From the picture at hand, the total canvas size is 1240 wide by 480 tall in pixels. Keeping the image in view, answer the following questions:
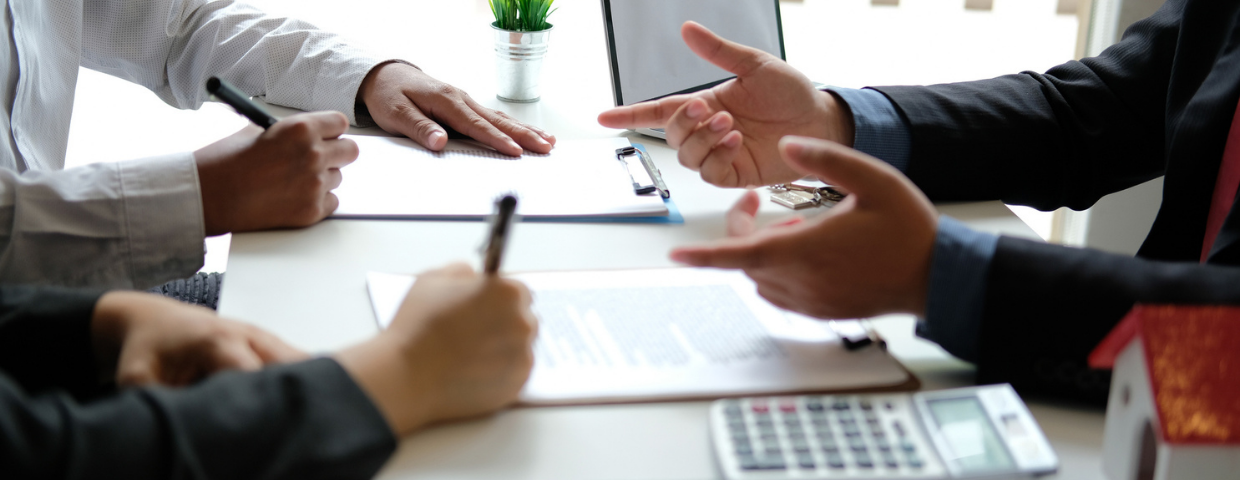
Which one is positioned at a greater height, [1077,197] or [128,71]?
[128,71]

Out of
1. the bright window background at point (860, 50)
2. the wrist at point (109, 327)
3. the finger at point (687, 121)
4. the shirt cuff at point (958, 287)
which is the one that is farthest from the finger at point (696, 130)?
the bright window background at point (860, 50)

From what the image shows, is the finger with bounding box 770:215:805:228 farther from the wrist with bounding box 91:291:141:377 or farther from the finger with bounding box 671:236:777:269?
the wrist with bounding box 91:291:141:377

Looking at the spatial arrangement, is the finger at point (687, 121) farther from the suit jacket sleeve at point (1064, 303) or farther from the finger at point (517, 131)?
the suit jacket sleeve at point (1064, 303)

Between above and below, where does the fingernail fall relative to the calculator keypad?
above

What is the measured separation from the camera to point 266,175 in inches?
31.9

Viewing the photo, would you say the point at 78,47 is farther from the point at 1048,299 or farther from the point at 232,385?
the point at 1048,299

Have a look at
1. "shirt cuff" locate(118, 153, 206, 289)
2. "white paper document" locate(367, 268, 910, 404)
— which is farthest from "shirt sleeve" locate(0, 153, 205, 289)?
"white paper document" locate(367, 268, 910, 404)

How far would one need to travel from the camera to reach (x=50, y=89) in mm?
1097

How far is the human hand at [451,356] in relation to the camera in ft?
1.70

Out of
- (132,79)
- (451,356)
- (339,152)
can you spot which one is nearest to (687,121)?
(339,152)

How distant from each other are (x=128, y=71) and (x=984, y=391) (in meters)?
1.20

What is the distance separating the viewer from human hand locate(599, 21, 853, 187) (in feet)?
3.08

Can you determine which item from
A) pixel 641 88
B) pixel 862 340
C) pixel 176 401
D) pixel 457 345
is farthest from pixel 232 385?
pixel 641 88

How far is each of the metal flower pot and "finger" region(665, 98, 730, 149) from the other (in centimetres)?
37
